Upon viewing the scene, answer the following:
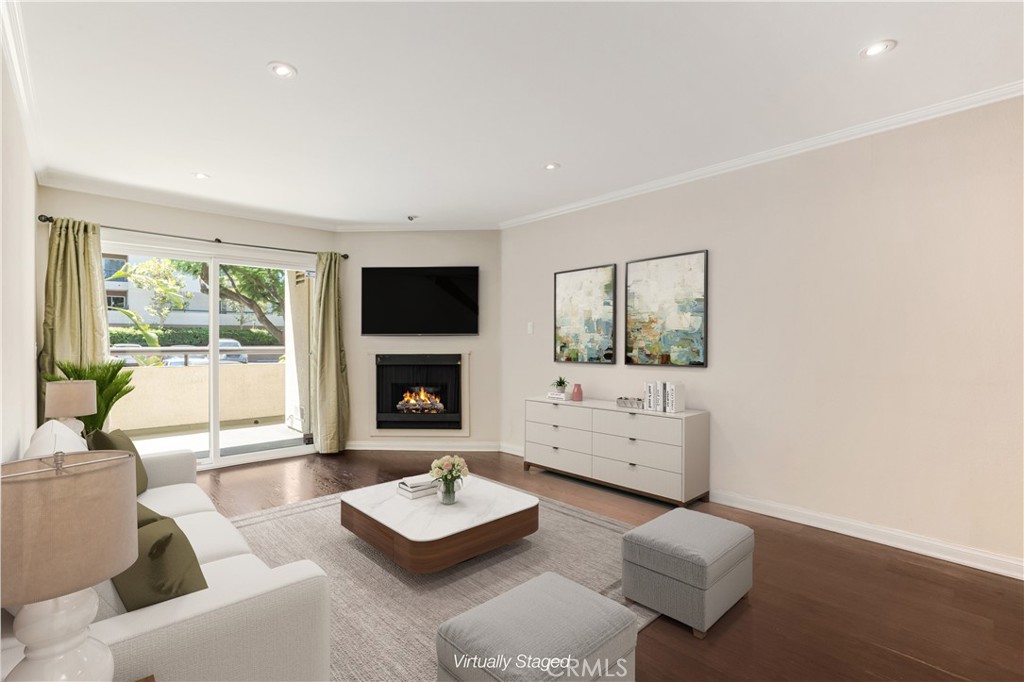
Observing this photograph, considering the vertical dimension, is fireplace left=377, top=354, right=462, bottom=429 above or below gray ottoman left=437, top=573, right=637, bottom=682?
above

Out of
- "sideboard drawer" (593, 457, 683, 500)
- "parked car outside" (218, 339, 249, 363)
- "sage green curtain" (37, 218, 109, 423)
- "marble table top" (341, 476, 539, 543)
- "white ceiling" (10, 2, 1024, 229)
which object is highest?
"white ceiling" (10, 2, 1024, 229)

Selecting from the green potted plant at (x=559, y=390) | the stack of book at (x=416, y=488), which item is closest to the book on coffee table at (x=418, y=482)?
the stack of book at (x=416, y=488)

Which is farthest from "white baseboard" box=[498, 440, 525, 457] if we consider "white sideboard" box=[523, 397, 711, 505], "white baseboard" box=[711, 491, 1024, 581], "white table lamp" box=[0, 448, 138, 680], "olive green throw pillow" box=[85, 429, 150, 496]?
"white table lamp" box=[0, 448, 138, 680]

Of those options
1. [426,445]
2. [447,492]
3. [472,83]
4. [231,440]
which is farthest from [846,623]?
[231,440]

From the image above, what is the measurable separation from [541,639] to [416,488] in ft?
6.22

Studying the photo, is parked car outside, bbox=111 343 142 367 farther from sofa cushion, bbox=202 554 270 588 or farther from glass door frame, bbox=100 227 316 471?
sofa cushion, bbox=202 554 270 588

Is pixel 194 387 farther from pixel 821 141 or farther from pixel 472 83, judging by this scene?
pixel 821 141

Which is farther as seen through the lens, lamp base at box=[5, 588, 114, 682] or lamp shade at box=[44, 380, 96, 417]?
lamp shade at box=[44, 380, 96, 417]

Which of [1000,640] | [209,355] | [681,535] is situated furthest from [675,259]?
[209,355]

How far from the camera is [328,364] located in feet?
19.3

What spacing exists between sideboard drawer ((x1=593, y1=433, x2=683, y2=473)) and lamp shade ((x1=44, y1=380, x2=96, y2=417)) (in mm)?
3653

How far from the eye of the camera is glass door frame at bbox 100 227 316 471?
4.68 meters

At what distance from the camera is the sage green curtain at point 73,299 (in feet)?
13.5

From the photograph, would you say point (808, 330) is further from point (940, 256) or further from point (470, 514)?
point (470, 514)
